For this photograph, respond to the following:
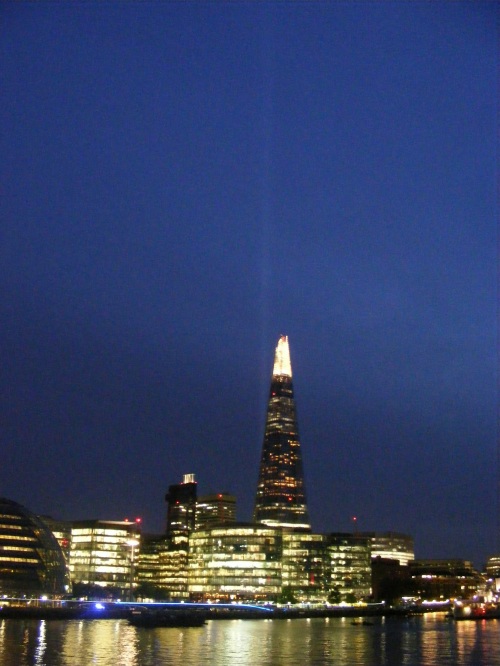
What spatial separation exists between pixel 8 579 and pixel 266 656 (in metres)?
107

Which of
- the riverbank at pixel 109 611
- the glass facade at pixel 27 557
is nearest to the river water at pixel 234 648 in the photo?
the riverbank at pixel 109 611

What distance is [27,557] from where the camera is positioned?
585 ft

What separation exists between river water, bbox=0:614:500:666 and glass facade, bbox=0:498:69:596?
50932 millimetres

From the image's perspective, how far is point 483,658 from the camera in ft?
272

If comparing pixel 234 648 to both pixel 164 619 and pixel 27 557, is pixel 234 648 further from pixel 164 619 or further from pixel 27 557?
pixel 27 557

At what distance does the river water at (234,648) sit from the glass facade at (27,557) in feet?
167

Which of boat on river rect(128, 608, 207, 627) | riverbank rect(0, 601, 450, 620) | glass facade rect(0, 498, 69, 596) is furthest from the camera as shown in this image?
glass facade rect(0, 498, 69, 596)

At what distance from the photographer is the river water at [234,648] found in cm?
7375

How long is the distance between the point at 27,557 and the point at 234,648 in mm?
100099

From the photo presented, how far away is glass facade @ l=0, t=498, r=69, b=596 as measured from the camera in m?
173

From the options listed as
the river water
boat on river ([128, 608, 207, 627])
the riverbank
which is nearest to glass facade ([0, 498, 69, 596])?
the riverbank

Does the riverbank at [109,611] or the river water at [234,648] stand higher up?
the river water at [234,648]

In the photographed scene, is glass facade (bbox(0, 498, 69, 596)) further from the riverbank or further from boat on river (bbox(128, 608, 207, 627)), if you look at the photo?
boat on river (bbox(128, 608, 207, 627))

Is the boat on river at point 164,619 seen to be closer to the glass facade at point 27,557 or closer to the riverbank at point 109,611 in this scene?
the riverbank at point 109,611
